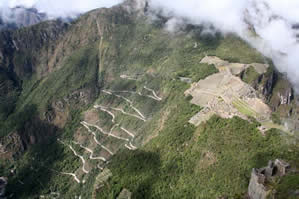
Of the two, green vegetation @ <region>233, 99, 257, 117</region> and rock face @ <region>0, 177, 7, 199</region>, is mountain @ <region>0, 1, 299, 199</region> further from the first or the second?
rock face @ <region>0, 177, 7, 199</region>

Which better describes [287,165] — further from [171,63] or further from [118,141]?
[171,63]

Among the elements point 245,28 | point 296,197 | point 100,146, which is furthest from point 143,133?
point 245,28

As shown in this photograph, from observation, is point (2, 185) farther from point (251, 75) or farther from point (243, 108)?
point (251, 75)

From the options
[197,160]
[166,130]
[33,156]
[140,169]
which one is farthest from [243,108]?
[33,156]

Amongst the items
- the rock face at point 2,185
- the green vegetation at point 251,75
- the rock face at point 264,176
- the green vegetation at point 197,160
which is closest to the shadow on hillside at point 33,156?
the rock face at point 2,185

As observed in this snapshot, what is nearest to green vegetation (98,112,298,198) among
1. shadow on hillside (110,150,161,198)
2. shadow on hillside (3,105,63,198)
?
shadow on hillside (110,150,161,198)
